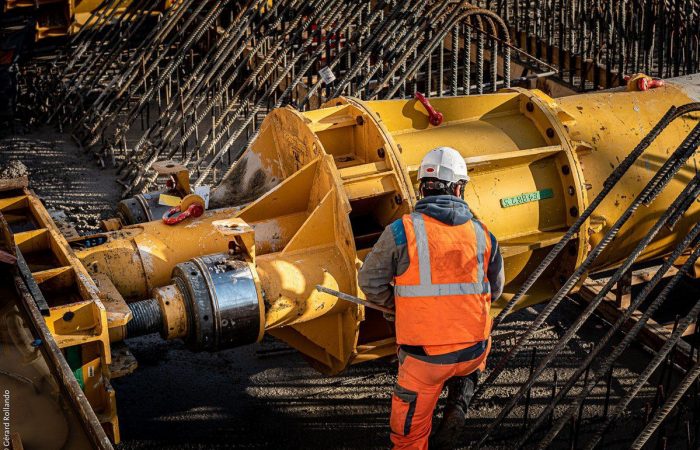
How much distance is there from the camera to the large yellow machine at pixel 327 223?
17.4ft

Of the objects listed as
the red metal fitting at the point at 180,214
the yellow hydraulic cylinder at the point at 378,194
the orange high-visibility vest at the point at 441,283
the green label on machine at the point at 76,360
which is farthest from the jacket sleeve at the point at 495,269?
the green label on machine at the point at 76,360

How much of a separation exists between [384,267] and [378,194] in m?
0.74

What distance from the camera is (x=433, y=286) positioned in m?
4.88

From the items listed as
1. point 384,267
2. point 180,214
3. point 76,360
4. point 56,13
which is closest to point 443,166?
→ point 384,267

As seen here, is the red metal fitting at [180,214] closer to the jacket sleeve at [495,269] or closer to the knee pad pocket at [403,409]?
the knee pad pocket at [403,409]

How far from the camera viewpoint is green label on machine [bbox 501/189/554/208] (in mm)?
5926

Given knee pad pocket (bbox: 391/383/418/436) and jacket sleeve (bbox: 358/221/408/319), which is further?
knee pad pocket (bbox: 391/383/418/436)

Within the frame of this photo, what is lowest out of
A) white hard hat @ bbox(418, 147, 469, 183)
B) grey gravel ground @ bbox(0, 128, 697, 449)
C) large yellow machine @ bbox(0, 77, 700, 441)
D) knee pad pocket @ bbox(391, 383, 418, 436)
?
grey gravel ground @ bbox(0, 128, 697, 449)

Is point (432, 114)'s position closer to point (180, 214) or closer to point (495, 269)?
point (495, 269)

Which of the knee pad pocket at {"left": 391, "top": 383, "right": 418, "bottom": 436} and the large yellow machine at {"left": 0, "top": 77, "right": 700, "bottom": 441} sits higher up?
the large yellow machine at {"left": 0, "top": 77, "right": 700, "bottom": 441}

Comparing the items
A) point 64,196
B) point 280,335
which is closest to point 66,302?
point 280,335

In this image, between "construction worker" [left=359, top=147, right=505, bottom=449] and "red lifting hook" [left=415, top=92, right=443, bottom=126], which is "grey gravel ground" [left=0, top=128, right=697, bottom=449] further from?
"red lifting hook" [left=415, top=92, right=443, bottom=126]

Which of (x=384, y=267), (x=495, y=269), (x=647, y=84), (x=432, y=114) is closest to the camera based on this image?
(x=384, y=267)

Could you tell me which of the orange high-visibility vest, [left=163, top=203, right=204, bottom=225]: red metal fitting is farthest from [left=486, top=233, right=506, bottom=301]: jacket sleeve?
[left=163, top=203, right=204, bottom=225]: red metal fitting
